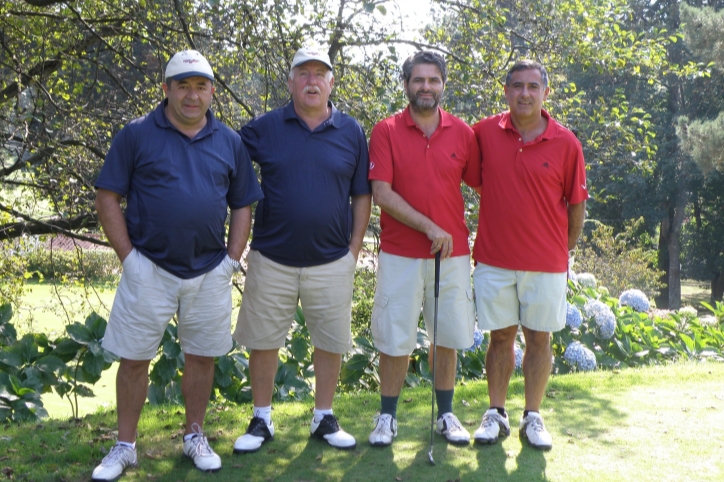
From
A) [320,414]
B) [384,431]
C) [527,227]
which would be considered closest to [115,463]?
[320,414]

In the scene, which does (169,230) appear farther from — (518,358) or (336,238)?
(518,358)

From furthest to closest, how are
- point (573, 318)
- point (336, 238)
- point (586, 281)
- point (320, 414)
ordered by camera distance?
point (586, 281)
point (573, 318)
point (320, 414)
point (336, 238)

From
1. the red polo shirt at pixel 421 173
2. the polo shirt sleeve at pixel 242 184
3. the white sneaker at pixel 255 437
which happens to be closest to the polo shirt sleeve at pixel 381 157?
the red polo shirt at pixel 421 173

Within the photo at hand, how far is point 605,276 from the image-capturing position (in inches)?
707

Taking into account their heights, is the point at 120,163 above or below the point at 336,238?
above

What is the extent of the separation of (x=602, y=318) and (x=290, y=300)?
11.1 ft

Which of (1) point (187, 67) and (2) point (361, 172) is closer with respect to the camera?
(1) point (187, 67)

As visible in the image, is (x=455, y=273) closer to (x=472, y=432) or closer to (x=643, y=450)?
(x=472, y=432)

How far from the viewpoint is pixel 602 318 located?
6.48m

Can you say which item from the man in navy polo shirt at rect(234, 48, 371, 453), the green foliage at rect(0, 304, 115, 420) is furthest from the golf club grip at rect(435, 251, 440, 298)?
the green foliage at rect(0, 304, 115, 420)

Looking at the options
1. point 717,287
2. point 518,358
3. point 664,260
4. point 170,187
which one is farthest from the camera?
point 664,260

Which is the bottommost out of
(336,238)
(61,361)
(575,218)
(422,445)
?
(422,445)

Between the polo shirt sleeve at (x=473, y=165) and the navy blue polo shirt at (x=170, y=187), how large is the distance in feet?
4.18

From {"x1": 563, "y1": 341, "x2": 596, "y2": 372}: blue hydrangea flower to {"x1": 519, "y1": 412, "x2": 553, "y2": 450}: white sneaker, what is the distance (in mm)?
2209
